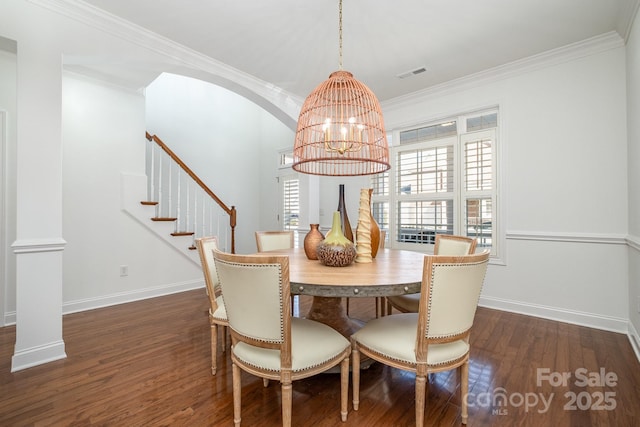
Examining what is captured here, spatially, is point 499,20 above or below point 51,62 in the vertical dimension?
above

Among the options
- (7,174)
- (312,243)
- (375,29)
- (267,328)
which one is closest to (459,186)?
(375,29)

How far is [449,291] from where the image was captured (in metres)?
1.32

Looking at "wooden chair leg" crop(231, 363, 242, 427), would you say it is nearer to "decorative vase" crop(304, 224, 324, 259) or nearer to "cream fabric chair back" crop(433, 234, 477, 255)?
"decorative vase" crop(304, 224, 324, 259)

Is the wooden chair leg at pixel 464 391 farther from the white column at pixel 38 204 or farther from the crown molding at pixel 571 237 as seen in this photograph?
the white column at pixel 38 204

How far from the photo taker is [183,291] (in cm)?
407

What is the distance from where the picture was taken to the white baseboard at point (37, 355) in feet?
6.52

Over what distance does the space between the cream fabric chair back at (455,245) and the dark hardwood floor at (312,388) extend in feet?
2.62

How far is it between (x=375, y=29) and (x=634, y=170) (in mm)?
2403

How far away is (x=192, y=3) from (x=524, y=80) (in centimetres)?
334

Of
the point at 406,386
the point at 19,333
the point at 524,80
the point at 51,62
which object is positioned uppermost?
the point at 524,80

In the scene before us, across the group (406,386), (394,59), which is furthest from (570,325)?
(394,59)

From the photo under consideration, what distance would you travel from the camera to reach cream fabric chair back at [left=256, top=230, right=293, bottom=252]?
3010mm

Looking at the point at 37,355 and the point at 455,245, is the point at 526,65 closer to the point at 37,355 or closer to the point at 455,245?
the point at 455,245

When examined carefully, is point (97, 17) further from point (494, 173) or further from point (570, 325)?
point (570, 325)
